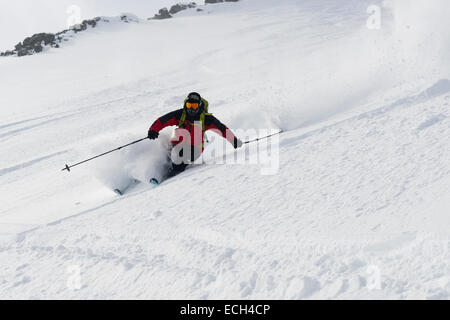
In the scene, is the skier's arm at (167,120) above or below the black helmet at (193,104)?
below

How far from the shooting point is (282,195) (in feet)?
12.7

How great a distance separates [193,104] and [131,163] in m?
1.34

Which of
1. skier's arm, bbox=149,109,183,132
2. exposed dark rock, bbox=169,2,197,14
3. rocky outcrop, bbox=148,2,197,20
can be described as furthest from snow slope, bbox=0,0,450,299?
exposed dark rock, bbox=169,2,197,14

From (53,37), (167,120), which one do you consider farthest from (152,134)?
(53,37)

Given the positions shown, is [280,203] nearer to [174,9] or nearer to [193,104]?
[193,104]

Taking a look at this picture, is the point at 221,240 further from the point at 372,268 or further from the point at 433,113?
the point at 433,113

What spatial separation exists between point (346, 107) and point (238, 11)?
30343 mm

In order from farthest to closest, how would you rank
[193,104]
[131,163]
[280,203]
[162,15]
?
[162,15] < [131,163] < [193,104] < [280,203]

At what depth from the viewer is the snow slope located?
2.69 metres

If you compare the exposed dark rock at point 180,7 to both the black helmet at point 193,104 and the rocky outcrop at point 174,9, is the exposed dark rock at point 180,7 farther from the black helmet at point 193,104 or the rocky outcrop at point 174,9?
the black helmet at point 193,104

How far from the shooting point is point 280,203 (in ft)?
12.2

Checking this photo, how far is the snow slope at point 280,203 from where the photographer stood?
2693mm

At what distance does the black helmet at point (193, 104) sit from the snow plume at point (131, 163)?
79 cm

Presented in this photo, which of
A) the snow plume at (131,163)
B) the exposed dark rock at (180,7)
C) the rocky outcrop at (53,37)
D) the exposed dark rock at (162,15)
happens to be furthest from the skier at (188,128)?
the exposed dark rock at (180,7)
